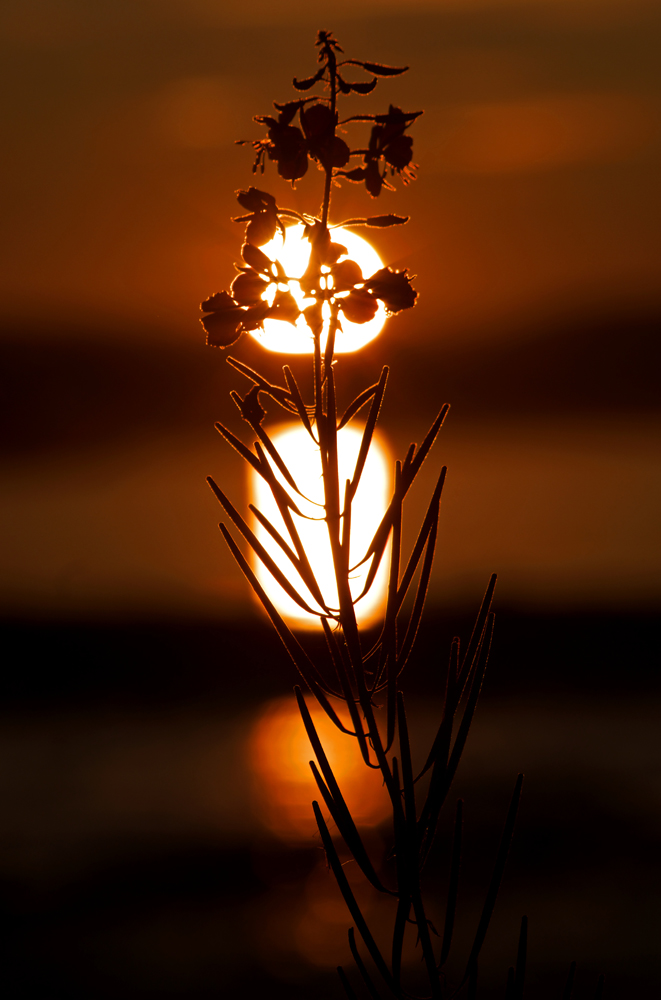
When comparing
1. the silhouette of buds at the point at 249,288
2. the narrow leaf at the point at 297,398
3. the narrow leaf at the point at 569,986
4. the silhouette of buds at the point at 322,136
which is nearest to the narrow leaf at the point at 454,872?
the narrow leaf at the point at 569,986

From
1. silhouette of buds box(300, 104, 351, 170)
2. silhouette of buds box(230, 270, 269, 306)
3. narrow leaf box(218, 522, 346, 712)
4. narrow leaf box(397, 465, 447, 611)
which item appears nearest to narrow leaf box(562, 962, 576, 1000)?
narrow leaf box(218, 522, 346, 712)

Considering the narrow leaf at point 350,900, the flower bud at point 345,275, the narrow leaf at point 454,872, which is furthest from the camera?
the narrow leaf at point 454,872

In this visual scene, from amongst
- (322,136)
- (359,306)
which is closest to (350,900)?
(359,306)

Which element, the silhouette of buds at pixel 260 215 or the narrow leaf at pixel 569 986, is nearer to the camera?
the silhouette of buds at pixel 260 215

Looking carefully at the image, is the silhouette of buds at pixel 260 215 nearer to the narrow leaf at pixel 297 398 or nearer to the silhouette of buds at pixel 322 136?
the silhouette of buds at pixel 322 136

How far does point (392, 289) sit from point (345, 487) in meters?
0.50

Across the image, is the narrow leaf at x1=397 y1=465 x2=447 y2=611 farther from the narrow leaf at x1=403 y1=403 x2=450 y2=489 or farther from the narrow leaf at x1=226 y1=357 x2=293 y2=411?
the narrow leaf at x1=226 y1=357 x2=293 y2=411

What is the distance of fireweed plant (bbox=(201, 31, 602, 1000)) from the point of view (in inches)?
70.9

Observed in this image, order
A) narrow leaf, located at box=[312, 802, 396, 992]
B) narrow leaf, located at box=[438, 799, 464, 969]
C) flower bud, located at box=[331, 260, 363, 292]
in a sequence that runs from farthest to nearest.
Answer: narrow leaf, located at box=[438, 799, 464, 969] < narrow leaf, located at box=[312, 802, 396, 992] < flower bud, located at box=[331, 260, 363, 292]

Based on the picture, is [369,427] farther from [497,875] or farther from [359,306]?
[497,875]

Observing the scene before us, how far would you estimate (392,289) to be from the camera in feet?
5.91

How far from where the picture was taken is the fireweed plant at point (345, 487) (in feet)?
5.91

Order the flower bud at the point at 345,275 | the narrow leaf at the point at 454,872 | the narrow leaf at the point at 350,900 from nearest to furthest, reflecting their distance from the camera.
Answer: the flower bud at the point at 345,275 < the narrow leaf at the point at 350,900 < the narrow leaf at the point at 454,872

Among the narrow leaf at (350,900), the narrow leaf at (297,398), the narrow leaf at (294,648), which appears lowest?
the narrow leaf at (350,900)
